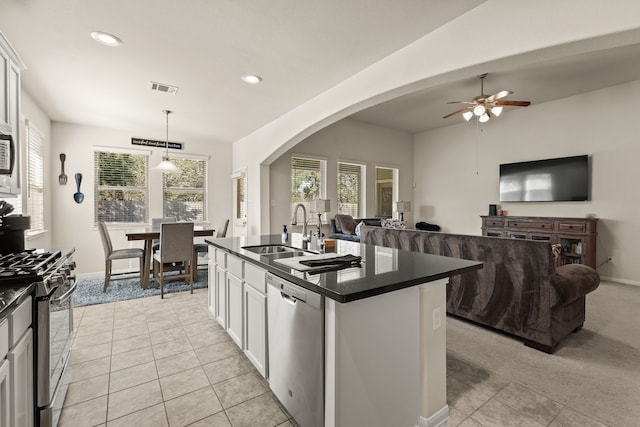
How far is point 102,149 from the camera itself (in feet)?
17.8

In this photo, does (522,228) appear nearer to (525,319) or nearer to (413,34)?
(525,319)

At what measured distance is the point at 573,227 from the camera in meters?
4.89

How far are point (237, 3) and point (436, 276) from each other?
2.33m

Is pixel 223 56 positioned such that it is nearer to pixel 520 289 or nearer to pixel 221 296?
pixel 221 296

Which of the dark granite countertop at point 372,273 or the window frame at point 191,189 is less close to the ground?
the window frame at point 191,189

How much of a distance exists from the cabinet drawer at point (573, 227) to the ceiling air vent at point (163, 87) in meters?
6.24

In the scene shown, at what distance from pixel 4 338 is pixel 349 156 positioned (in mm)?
6318

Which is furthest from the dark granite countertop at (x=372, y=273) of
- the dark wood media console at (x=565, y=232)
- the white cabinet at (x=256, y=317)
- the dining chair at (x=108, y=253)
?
the dark wood media console at (x=565, y=232)

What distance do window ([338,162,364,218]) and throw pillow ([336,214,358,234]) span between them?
555mm

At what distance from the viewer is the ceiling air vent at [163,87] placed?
3594 millimetres

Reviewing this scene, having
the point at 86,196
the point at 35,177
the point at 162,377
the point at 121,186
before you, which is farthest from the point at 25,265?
the point at 121,186

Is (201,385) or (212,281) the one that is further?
(212,281)

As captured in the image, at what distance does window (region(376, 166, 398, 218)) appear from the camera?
7.62 meters

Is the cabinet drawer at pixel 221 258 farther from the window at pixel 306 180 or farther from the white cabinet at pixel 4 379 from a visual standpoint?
the window at pixel 306 180
